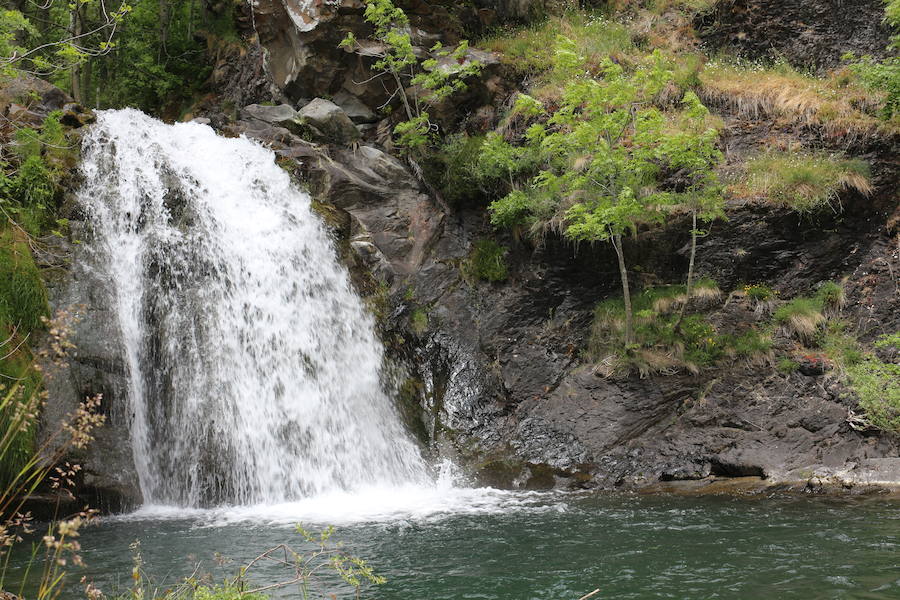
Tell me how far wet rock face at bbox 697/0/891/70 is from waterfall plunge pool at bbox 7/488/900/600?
1346 cm

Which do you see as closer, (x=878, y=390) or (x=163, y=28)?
(x=878, y=390)

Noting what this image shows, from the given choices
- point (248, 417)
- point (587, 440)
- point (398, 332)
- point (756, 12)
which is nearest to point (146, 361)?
point (248, 417)

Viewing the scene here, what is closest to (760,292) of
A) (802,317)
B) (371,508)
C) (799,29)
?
(802,317)

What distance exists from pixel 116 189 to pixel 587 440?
32.6ft

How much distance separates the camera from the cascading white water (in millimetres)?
10469

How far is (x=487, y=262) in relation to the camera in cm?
1444

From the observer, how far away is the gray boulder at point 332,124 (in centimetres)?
1630

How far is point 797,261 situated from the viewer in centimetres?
1280

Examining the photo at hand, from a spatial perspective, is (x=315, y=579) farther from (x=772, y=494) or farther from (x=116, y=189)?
(x=116, y=189)

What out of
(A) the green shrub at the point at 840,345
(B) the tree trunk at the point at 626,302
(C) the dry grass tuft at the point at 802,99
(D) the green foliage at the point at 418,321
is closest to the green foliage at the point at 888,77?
(C) the dry grass tuft at the point at 802,99

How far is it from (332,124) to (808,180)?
10725 millimetres

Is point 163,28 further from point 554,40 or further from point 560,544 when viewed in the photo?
point 560,544

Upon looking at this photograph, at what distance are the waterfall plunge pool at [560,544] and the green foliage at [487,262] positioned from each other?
5459 mm

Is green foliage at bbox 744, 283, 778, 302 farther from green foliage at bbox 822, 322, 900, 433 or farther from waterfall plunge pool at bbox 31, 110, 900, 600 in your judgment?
waterfall plunge pool at bbox 31, 110, 900, 600
